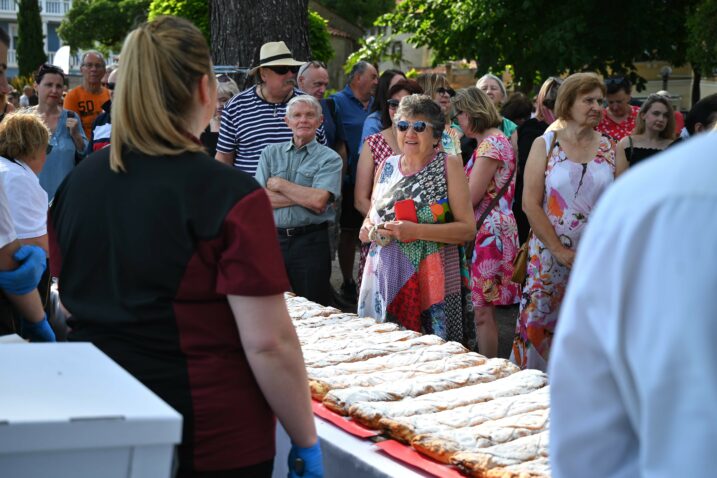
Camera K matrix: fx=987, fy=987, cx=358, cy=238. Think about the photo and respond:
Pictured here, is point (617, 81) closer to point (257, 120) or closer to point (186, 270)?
point (257, 120)

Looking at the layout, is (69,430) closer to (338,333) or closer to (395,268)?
(338,333)

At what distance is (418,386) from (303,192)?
2.60 metres

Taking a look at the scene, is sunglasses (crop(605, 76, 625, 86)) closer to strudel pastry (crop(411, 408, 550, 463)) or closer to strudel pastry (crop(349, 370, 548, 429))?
strudel pastry (crop(349, 370, 548, 429))

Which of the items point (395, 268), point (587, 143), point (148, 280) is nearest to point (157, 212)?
point (148, 280)

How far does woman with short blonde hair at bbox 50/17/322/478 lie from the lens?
2094 mm

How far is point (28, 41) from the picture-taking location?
2235 inches

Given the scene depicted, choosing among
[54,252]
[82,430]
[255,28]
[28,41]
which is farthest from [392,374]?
[28,41]

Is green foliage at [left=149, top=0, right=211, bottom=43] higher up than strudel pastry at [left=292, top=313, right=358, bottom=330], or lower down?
higher up

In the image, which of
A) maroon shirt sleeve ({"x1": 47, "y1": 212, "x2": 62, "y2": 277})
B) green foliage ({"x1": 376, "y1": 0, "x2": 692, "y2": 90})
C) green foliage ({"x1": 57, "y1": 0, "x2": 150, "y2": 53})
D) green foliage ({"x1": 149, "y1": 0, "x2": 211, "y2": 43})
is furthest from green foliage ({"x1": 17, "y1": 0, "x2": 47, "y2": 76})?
maroon shirt sleeve ({"x1": 47, "y1": 212, "x2": 62, "y2": 277})

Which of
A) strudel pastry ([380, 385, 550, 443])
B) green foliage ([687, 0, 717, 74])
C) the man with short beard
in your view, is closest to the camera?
strudel pastry ([380, 385, 550, 443])

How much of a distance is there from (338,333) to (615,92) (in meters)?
4.65

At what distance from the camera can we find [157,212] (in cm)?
212

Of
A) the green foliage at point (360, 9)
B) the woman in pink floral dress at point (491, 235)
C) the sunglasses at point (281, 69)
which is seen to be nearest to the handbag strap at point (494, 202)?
the woman in pink floral dress at point (491, 235)

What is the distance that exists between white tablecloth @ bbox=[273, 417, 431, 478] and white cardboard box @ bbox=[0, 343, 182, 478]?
3.62 ft
